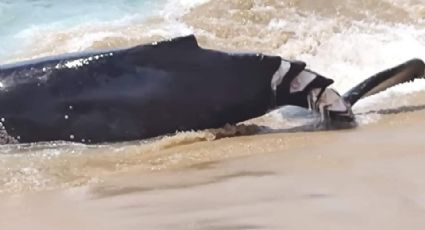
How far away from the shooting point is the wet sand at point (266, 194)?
2.77 meters

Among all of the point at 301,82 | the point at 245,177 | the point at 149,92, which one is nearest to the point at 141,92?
the point at 149,92

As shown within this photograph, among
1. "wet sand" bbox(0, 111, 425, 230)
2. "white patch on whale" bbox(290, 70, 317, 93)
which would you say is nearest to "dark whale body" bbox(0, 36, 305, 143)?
"white patch on whale" bbox(290, 70, 317, 93)

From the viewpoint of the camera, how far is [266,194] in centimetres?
322

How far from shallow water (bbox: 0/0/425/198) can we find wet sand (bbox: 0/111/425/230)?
0.22 metres

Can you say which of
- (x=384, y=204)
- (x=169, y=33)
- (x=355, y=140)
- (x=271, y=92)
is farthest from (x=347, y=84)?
(x=384, y=204)

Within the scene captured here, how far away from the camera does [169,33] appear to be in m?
9.51

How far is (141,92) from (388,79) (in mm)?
1402

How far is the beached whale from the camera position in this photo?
5.01m

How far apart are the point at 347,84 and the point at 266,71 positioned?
6.10ft

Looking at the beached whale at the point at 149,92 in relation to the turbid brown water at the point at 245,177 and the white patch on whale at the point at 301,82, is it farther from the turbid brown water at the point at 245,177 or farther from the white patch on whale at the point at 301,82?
the turbid brown water at the point at 245,177

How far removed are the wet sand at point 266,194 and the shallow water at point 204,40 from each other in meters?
0.22


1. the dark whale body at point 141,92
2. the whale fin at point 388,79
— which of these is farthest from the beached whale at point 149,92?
the whale fin at point 388,79

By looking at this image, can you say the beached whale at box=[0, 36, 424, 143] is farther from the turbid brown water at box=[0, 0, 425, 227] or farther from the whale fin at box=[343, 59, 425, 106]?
the whale fin at box=[343, 59, 425, 106]

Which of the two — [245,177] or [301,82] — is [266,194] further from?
[301,82]
